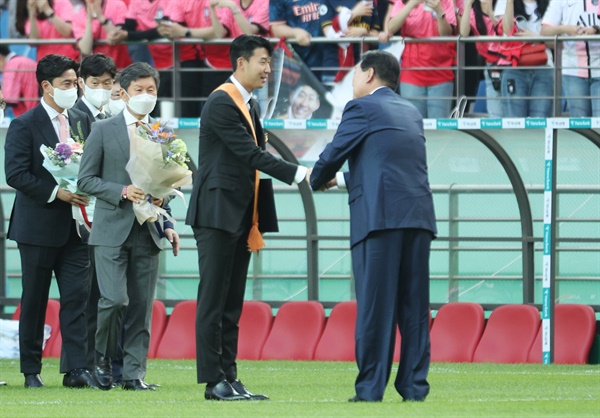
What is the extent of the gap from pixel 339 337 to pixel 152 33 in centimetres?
382

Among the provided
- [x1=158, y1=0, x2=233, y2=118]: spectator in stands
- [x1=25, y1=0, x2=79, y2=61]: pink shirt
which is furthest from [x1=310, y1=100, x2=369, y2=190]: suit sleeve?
[x1=25, y1=0, x2=79, y2=61]: pink shirt

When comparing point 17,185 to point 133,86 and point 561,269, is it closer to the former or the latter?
point 133,86

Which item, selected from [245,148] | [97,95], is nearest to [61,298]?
[97,95]

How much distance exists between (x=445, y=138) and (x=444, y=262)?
1.79 m

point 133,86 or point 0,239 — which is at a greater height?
point 133,86

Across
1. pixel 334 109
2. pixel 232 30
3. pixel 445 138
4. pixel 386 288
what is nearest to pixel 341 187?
pixel 386 288

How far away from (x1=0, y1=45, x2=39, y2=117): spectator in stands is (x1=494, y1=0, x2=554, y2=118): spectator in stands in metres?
5.33

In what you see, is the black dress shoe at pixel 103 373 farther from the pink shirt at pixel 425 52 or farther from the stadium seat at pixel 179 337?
the pink shirt at pixel 425 52

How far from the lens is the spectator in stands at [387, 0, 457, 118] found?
601 inches

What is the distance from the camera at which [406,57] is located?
15.4m

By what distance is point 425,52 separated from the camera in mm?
15289

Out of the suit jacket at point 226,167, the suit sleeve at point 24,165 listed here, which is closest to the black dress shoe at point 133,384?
the suit sleeve at point 24,165

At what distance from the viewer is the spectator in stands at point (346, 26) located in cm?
1539

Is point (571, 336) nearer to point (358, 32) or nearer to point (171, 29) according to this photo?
point (358, 32)
